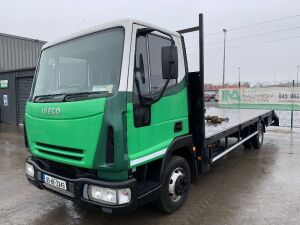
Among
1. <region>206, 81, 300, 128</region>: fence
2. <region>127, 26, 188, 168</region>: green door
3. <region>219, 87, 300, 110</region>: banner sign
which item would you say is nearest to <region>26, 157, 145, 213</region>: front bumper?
<region>127, 26, 188, 168</region>: green door

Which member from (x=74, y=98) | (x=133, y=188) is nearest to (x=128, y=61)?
(x=74, y=98)

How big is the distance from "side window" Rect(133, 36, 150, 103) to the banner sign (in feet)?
33.5

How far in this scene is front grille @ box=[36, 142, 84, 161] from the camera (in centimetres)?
292

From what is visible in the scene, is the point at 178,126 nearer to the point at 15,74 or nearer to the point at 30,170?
the point at 30,170

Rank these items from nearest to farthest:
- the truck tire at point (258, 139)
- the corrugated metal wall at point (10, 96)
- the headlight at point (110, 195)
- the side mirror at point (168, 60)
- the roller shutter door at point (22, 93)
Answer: the headlight at point (110, 195) → the side mirror at point (168, 60) → the truck tire at point (258, 139) → the roller shutter door at point (22, 93) → the corrugated metal wall at point (10, 96)

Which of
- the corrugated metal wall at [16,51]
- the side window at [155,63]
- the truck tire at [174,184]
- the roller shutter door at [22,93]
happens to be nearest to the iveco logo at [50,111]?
the side window at [155,63]

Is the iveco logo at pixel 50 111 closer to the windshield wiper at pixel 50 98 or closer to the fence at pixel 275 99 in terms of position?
the windshield wiper at pixel 50 98

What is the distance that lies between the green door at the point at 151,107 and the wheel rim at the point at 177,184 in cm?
50

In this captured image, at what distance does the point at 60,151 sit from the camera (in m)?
3.11

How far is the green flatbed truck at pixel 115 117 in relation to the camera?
2770 millimetres

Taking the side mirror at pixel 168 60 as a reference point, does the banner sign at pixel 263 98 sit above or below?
below

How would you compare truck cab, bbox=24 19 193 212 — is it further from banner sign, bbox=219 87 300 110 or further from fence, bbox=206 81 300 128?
banner sign, bbox=219 87 300 110

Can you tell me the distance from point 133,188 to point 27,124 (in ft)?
5.59

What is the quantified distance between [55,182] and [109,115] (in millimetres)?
1158
